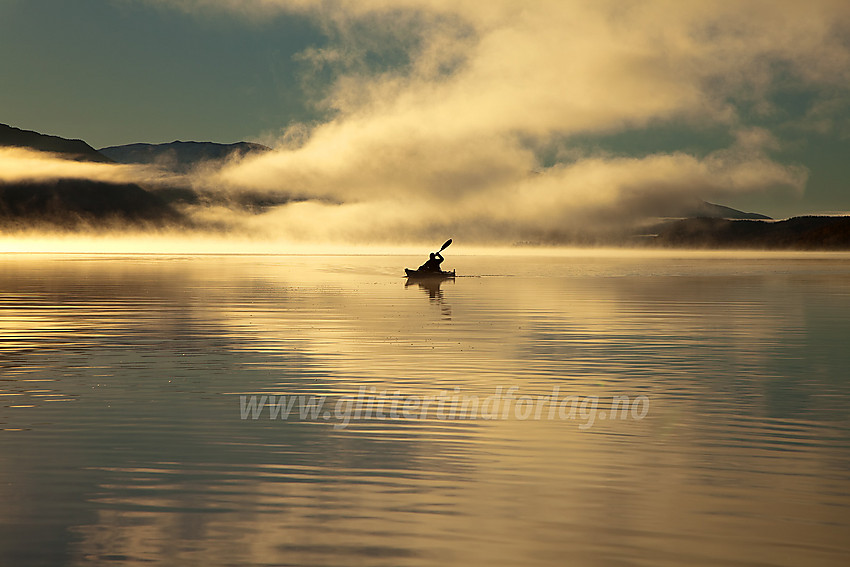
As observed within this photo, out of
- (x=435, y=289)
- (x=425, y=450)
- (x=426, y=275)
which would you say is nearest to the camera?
(x=425, y=450)

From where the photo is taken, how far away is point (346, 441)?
70.1 ft

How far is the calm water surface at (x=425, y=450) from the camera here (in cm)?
1440

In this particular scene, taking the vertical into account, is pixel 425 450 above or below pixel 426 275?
below

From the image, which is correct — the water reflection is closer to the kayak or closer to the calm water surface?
the kayak

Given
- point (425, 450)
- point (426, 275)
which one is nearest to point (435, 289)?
point (426, 275)

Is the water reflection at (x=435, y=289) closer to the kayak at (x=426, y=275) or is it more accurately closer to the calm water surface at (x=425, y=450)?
the kayak at (x=426, y=275)

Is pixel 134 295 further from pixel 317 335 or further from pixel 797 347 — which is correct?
pixel 797 347

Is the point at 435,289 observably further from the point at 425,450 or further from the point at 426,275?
the point at 425,450

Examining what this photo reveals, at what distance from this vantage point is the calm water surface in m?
14.4

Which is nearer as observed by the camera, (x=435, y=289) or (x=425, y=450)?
(x=425, y=450)

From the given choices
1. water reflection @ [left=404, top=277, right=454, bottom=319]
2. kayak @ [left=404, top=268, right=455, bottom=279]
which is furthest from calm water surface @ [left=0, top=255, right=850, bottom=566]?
kayak @ [left=404, top=268, right=455, bottom=279]

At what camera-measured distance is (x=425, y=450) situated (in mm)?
20484

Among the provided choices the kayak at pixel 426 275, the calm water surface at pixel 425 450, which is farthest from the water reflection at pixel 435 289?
the calm water surface at pixel 425 450

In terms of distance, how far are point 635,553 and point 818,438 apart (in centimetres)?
994
